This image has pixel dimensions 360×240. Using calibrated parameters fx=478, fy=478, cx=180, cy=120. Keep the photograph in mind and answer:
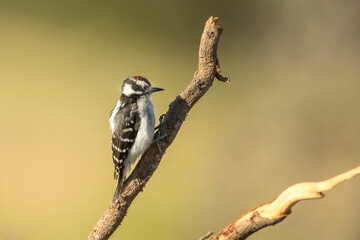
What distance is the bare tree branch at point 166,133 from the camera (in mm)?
1371

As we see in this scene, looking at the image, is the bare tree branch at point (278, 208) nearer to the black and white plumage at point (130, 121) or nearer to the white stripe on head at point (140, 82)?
the black and white plumage at point (130, 121)

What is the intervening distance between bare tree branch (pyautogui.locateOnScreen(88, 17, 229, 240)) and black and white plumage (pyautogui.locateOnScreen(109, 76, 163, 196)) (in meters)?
0.18

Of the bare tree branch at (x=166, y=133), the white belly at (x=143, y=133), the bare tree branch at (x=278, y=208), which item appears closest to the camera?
the bare tree branch at (x=278, y=208)

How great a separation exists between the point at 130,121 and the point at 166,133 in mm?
277

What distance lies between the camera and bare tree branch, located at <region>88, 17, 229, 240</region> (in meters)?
1.37

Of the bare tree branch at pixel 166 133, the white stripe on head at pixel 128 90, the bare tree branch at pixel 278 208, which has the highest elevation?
the white stripe on head at pixel 128 90

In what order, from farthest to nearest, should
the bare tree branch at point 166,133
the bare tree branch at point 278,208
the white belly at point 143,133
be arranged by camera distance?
the white belly at point 143,133, the bare tree branch at point 166,133, the bare tree branch at point 278,208

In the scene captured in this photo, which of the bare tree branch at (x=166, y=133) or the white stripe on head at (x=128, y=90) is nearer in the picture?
the bare tree branch at (x=166, y=133)

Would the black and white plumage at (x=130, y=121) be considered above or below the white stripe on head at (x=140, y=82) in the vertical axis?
below

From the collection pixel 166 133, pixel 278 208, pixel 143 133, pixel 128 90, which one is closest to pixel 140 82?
pixel 128 90

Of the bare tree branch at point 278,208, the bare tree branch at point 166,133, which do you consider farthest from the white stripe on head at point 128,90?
the bare tree branch at point 278,208

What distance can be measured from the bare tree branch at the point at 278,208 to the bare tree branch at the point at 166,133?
0.28 metres

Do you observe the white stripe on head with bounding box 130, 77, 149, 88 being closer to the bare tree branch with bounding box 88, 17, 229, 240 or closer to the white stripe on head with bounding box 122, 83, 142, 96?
the white stripe on head with bounding box 122, 83, 142, 96

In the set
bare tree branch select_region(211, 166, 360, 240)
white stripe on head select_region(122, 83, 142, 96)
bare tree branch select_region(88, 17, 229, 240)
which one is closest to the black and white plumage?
white stripe on head select_region(122, 83, 142, 96)
